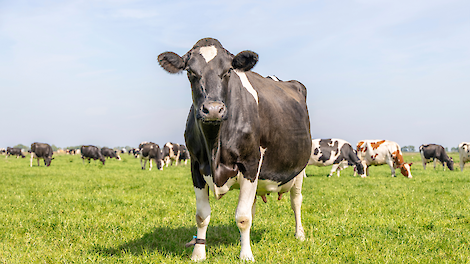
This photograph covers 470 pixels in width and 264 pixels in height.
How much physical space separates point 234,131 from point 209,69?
791 mm

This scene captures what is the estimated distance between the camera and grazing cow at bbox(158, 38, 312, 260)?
393 centimetres

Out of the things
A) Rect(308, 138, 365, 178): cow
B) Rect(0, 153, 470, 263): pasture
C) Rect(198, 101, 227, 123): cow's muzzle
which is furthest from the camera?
Rect(308, 138, 365, 178): cow

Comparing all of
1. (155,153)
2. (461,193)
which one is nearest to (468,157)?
(461,193)

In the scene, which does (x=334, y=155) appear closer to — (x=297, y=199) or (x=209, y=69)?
(x=297, y=199)

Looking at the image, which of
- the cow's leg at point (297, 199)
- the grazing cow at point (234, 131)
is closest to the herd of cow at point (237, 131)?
the grazing cow at point (234, 131)

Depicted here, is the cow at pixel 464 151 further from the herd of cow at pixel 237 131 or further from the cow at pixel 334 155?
the herd of cow at pixel 237 131

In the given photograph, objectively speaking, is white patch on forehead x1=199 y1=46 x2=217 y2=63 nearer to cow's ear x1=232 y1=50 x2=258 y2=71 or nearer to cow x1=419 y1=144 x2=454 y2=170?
cow's ear x1=232 y1=50 x2=258 y2=71

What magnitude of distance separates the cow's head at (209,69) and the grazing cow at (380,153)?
2030 cm

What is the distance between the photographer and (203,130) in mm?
4008

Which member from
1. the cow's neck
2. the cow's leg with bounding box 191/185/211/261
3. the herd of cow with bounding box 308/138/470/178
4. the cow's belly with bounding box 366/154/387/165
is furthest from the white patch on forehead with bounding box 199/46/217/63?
the cow's belly with bounding box 366/154/387/165

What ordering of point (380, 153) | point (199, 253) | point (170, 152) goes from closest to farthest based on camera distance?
point (199, 253), point (380, 153), point (170, 152)

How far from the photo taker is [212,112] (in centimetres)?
362

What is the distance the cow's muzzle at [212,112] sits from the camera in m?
3.63

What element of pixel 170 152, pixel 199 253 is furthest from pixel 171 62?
pixel 170 152
